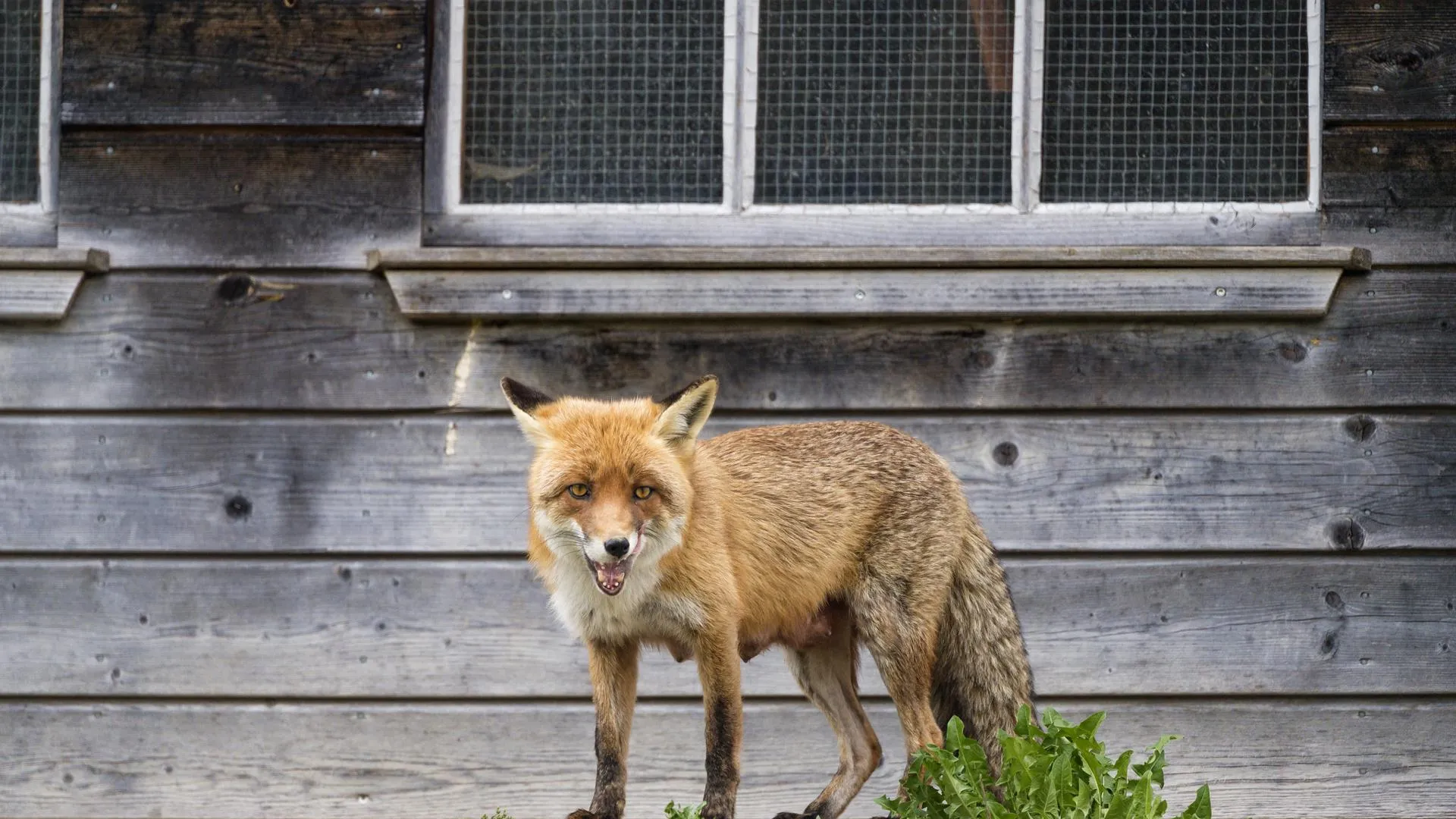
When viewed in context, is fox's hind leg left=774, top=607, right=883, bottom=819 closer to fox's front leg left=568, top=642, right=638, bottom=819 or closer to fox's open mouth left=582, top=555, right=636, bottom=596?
fox's front leg left=568, top=642, right=638, bottom=819

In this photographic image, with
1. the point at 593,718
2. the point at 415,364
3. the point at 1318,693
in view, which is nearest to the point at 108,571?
the point at 415,364

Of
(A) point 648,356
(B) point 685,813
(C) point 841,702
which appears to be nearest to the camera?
(B) point 685,813

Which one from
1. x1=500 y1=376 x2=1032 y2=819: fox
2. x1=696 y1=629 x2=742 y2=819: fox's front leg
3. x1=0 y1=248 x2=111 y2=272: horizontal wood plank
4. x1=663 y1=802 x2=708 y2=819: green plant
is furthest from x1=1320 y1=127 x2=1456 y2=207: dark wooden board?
x1=0 y1=248 x2=111 y2=272: horizontal wood plank

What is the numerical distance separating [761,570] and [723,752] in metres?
0.44

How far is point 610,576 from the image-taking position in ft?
9.46

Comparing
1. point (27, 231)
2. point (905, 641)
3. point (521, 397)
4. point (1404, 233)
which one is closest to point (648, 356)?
point (521, 397)

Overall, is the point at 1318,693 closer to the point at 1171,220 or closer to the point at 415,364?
the point at 1171,220

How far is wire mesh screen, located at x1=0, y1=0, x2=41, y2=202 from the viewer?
4488 mm

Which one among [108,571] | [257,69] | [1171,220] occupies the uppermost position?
[257,69]

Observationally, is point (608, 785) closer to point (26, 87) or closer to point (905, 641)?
point (905, 641)

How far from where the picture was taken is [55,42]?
4.48 m

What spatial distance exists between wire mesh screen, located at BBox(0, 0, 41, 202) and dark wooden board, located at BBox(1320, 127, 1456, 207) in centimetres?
403

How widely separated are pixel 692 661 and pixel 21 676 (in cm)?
205

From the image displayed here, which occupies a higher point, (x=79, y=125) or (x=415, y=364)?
(x=79, y=125)
